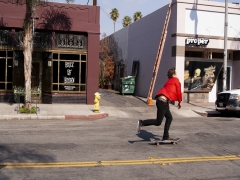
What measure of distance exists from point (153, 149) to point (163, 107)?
1.04 metres

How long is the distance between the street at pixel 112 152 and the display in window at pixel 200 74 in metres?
7.83

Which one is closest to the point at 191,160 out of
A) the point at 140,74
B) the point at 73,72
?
the point at 73,72

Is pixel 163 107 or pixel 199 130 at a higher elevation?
pixel 163 107

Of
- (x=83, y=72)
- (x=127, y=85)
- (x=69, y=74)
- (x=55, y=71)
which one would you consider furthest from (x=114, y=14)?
(x=55, y=71)

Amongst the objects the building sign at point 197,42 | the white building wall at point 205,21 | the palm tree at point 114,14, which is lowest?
the building sign at point 197,42

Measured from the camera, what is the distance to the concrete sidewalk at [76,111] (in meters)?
13.5

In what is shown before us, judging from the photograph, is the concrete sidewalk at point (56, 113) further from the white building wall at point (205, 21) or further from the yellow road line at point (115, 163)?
the yellow road line at point (115, 163)

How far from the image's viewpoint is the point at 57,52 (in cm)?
1762

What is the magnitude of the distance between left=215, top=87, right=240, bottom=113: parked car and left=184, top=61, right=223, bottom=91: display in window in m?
3.78

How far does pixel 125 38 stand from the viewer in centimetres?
2891

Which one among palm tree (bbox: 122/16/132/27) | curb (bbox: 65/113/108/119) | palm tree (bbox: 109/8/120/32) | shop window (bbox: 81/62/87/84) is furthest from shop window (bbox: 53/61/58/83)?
palm tree (bbox: 109/8/120/32)

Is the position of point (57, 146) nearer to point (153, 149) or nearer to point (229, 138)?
point (153, 149)

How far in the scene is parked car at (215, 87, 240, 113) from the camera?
14.8m

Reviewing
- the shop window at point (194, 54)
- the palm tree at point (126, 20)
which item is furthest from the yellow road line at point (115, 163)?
the palm tree at point (126, 20)
